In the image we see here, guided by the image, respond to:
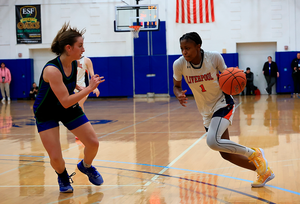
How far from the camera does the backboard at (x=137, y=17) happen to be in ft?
52.0

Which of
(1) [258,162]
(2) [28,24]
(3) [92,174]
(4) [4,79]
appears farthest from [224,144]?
(2) [28,24]

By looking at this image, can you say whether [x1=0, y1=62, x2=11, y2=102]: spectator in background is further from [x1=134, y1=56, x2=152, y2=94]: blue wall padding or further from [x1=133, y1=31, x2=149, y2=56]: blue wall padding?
[x1=133, y1=31, x2=149, y2=56]: blue wall padding

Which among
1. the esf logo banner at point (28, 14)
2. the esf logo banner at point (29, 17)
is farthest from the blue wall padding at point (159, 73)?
the esf logo banner at point (28, 14)

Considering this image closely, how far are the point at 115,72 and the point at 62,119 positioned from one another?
15.8 metres

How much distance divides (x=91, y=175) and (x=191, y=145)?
2569 mm

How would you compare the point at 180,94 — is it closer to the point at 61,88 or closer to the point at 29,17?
the point at 61,88

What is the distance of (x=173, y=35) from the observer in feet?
62.1

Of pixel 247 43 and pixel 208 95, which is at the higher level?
pixel 247 43

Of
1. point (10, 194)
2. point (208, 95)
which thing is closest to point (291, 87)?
point (208, 95)

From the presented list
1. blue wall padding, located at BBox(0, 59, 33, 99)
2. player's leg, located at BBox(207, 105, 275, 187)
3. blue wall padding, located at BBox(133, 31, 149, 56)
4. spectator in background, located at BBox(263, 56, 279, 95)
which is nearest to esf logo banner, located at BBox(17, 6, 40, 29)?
blue wall padding, located at BBox(0, 59, 33, 99)

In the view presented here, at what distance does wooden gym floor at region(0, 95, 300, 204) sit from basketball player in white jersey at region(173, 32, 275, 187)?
254 mm

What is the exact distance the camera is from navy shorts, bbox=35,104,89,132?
11.3ft

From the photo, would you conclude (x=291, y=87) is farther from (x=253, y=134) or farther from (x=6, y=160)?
(x=6, y=160)

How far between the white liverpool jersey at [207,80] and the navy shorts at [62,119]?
1.13 m
